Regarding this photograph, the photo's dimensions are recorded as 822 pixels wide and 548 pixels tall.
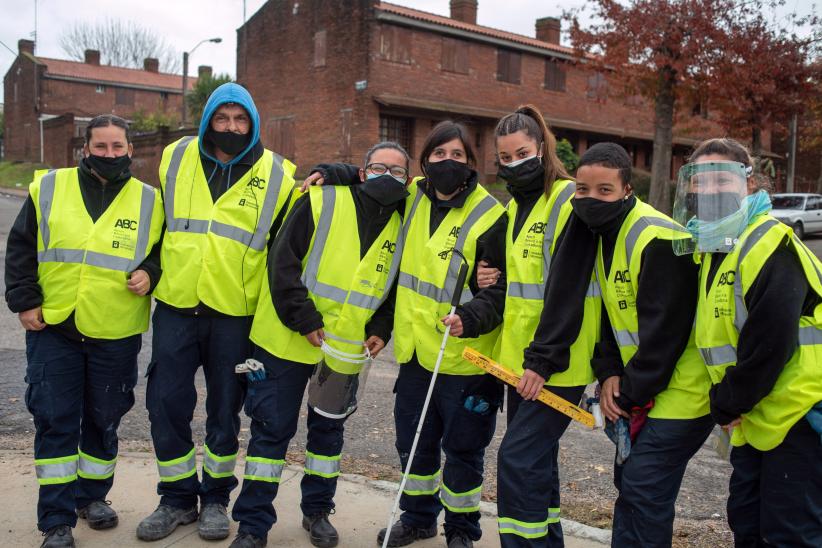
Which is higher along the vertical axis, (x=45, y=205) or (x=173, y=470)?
(x=45, y=205)

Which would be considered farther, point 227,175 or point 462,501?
point 227,175

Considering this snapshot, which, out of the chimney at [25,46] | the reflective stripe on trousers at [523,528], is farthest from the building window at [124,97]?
the reflective stripe on trousers at [523,528]

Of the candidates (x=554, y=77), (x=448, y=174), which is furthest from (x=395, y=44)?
(x=448, y=174)

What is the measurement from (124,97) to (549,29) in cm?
3123

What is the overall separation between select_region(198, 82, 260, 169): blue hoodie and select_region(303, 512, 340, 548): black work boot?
1988 millimetres

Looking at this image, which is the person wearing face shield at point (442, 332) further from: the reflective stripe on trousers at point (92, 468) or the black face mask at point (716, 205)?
the reflective stripe on trousers at point (92, 468)

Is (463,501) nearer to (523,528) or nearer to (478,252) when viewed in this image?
(523,528)

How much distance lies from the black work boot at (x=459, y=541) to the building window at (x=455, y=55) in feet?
94.6

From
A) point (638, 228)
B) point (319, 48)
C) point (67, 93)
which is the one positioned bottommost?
point (638, 228)

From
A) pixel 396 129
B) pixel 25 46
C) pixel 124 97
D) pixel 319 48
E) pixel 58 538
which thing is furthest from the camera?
pixel 25 46

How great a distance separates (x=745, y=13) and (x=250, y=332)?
2084 cm

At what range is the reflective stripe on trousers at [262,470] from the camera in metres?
4.14

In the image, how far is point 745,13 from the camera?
69.6 ft

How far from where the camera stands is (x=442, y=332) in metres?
4.10
